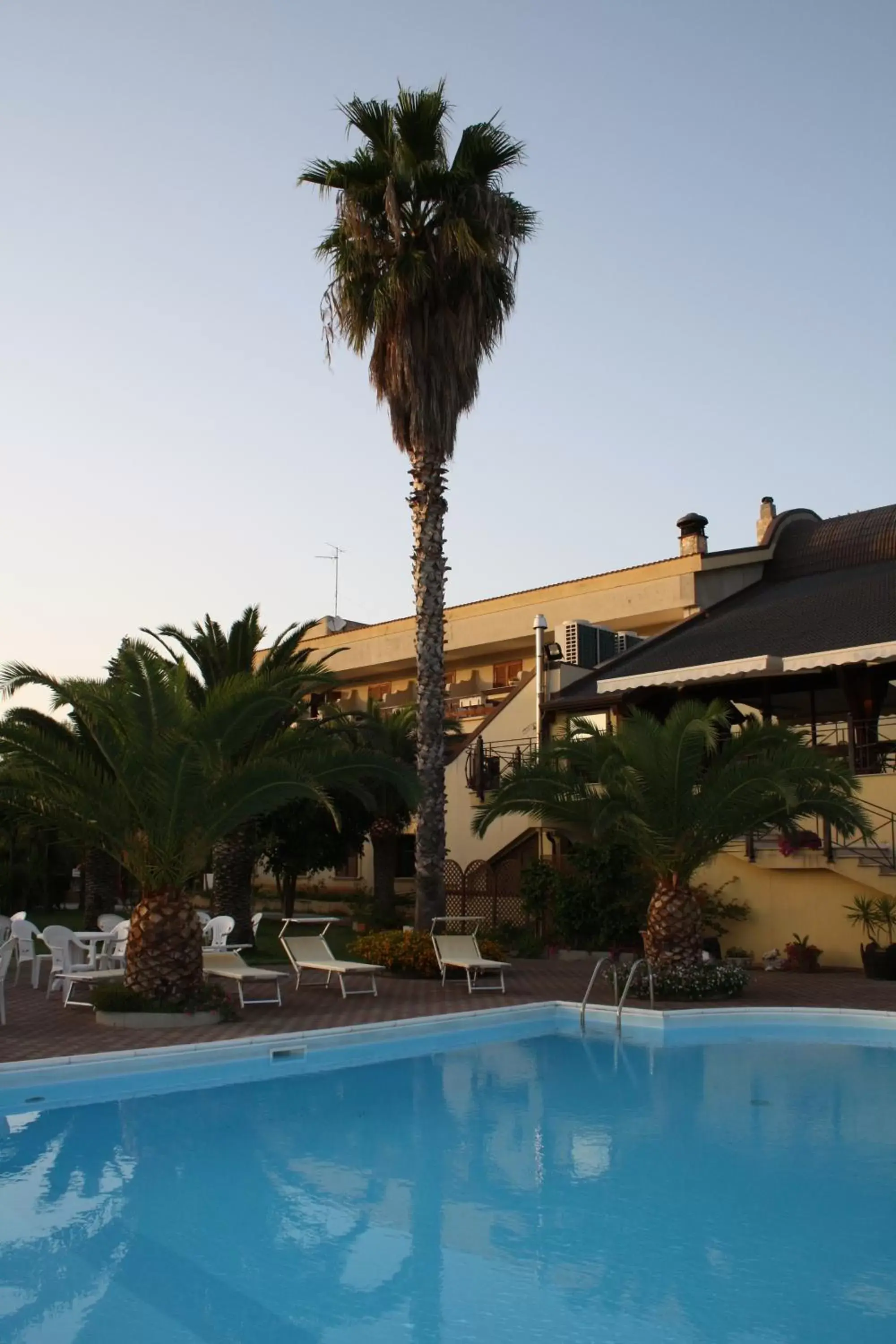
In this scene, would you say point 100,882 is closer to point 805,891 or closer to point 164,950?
point 164,950

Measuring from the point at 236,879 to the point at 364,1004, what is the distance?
7085 millimetres

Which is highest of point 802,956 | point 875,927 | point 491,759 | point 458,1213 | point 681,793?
point 491,759

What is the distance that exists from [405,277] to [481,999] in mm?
11038

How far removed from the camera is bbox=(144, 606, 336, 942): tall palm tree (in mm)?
20859

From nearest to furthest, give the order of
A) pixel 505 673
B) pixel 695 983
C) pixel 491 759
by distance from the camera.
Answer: pixel 695 983 < pixel 491 759 < pixel 505 673

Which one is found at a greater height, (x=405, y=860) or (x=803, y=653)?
(x=803, y=653)

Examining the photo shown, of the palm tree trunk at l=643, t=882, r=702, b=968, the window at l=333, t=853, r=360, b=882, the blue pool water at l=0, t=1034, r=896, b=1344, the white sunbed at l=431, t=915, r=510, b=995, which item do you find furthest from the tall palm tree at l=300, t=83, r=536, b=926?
the window at l=333, t=853, r=360, b=882

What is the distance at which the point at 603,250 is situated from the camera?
16141mm

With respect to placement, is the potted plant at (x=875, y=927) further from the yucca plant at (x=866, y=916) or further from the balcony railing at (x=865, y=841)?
the balcony railing at (x=865, y=841)

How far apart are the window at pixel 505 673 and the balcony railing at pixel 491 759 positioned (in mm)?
9648

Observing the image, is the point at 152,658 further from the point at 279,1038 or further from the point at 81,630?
the point at 81,630

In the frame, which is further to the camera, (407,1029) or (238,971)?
(238,971)

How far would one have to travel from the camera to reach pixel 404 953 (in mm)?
18547

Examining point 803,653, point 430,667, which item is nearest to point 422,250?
point 430,667
